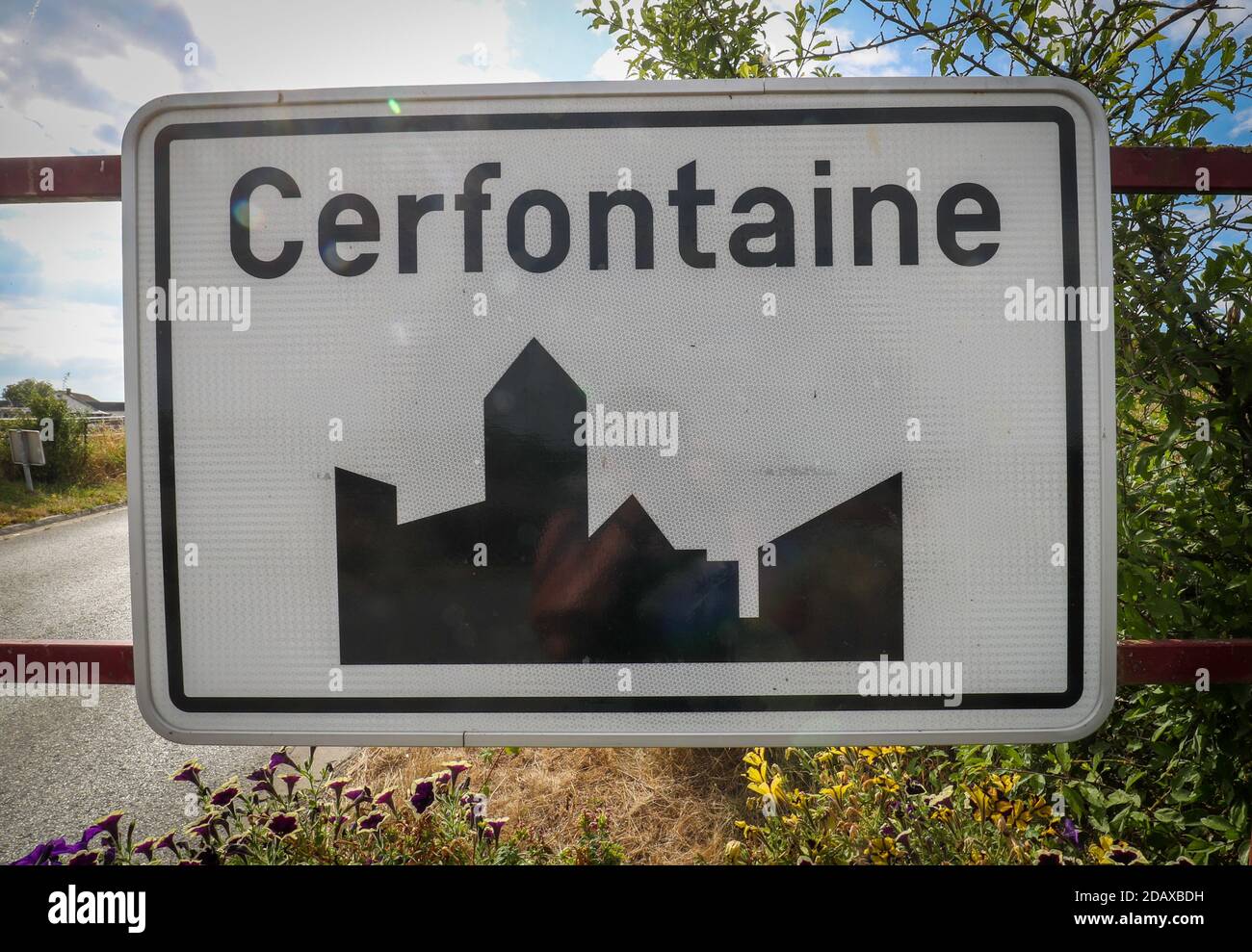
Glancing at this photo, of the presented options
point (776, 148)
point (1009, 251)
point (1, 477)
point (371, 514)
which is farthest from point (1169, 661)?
point (1, 477)

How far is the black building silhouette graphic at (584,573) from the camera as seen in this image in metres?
0.98

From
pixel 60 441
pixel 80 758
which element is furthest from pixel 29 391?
pixel 80 758

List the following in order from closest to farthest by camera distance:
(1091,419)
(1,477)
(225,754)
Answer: (1091,419) → (225,754) → (1,477)

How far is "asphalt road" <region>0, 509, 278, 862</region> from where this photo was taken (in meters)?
2.83

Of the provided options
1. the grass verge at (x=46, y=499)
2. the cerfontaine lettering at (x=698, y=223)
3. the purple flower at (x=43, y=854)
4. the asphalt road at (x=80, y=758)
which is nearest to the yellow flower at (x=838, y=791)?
the cerfontaine lettering at (x=698, y=223)

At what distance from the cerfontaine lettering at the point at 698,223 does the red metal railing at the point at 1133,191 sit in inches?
13.1

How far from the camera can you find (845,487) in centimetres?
98

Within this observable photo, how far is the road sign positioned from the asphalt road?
109 inches

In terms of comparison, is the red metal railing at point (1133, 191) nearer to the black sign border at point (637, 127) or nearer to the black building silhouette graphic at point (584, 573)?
the black sign border at point (637, 127)

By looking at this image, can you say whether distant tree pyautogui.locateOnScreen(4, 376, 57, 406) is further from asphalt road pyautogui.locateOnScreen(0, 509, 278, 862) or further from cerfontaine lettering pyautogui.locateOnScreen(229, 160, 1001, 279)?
cerfontaine lettering pyautogui.locateOnScreen(229, 160, 1001, 279)

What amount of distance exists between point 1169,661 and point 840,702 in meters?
0.59

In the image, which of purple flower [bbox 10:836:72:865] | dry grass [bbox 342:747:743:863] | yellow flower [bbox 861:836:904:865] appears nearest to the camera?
purple flower [bbox 10:836:72:865]

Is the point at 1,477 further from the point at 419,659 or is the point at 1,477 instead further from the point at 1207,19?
the point at 1207,19

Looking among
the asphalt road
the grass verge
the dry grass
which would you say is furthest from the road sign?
the grass verge
